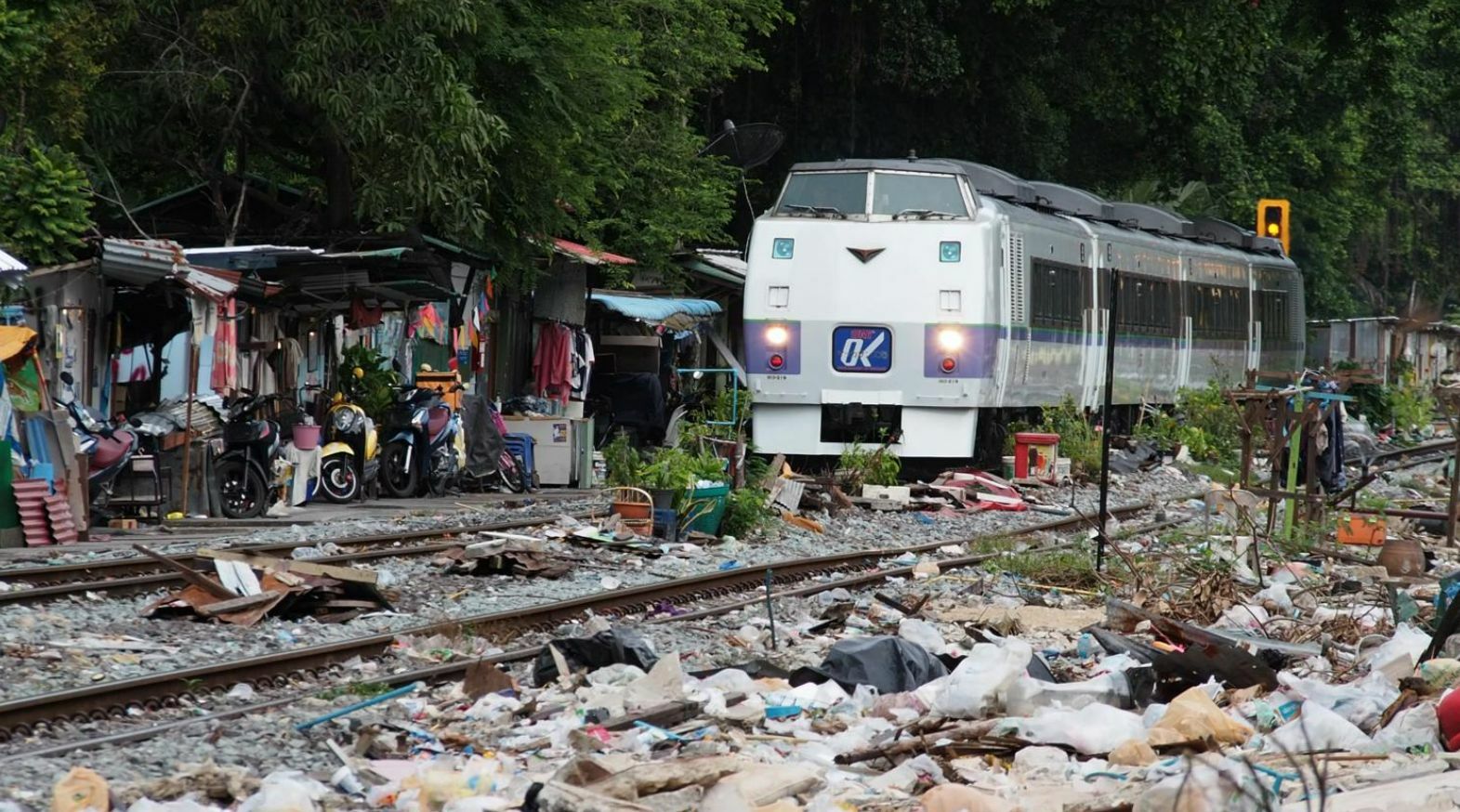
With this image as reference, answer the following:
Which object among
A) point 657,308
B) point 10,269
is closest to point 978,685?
point 10,269

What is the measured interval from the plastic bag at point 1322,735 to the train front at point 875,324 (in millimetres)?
12497

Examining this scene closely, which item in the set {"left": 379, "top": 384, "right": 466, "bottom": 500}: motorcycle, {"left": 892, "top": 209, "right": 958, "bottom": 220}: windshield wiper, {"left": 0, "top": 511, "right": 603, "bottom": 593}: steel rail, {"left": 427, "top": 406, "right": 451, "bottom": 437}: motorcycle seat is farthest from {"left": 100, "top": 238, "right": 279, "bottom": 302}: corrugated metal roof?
{"left": 892, "top": 209, "right": 958, "bottom": 220}: windshield wiper

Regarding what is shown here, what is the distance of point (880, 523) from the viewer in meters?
16.6

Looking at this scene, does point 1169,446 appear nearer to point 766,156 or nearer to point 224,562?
point 766,156

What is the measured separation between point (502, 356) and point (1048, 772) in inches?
753

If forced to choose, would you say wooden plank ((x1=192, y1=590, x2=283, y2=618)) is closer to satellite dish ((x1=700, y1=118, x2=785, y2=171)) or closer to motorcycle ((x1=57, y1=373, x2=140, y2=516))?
motorcycle ((x1=57, y1=373, x2=140, y2=516))

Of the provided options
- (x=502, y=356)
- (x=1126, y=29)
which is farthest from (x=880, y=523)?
(x=1126, y=29)

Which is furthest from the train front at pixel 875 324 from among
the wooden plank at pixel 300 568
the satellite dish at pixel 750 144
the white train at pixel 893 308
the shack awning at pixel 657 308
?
the wooden plank at pixel 300 568

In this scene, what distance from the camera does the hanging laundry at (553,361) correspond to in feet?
79.7

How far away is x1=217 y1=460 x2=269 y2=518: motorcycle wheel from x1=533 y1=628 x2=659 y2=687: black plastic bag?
25.8 ft

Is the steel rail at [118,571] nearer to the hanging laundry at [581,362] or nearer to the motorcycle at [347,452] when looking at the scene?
the motorcycle at [347,452]

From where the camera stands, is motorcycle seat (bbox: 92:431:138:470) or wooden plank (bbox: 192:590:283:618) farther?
motorcycle seat (bbox: 92:431:138:470)

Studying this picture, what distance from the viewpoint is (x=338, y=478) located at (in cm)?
1717

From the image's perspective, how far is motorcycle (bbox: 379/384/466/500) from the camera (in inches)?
706
